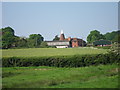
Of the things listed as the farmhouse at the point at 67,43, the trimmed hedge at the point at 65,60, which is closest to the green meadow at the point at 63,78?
the trimmed hedge at the point at 65,60

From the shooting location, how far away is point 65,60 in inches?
802

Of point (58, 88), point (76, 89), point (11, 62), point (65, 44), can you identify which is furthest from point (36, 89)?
point (65, 44)

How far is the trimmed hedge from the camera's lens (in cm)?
2042

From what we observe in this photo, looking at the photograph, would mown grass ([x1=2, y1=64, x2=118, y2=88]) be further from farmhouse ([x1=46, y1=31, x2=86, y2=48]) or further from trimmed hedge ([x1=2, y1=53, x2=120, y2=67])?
farmhouse ([x1=46, y1=31, x2=86, y2=48])

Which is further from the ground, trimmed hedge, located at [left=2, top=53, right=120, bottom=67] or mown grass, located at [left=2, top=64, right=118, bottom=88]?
trimmed hedge, located at [left=2, top=53, right=120, bottom=67]

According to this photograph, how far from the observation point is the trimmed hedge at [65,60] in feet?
67.0

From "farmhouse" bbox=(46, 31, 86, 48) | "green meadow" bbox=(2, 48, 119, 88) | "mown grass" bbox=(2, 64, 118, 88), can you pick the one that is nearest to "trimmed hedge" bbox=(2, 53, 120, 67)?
"green meadow" bbox=(2, 48, 119, 88)

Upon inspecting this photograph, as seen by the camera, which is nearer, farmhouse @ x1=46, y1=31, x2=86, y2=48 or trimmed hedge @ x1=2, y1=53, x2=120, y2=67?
trimmed hedge @ x1=2, y1=53, x2=120, y2=67

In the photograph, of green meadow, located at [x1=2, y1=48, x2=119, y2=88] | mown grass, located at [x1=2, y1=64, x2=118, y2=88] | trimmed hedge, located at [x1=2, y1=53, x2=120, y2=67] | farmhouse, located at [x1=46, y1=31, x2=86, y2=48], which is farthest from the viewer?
farmhouse, located at [x1=46, y1=31, x2=86, y2=48]

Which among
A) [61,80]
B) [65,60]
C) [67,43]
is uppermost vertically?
[67,43]

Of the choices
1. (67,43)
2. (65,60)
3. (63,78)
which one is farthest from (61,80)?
(67,43)

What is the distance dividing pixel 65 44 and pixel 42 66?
95736mm

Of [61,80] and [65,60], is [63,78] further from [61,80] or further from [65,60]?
[65,60]

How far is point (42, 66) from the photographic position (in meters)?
20.7
